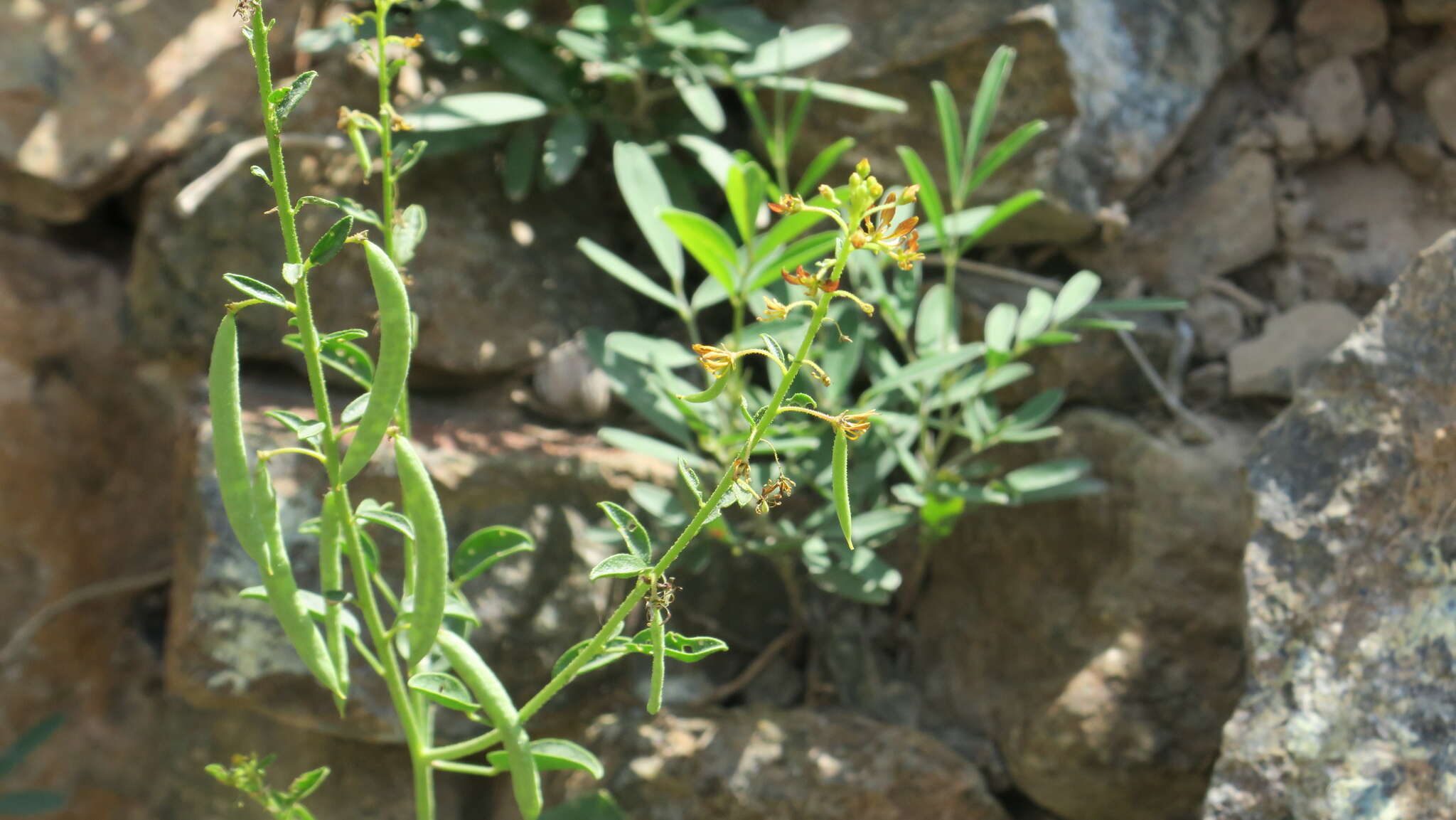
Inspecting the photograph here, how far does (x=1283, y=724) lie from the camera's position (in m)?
1.09

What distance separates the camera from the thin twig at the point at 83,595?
1.71m

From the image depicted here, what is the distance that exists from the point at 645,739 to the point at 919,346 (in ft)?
1.80

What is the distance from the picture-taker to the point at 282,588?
0.81 m

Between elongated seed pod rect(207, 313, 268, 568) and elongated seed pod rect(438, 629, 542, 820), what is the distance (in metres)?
0.15

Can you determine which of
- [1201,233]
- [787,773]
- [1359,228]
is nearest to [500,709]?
[787,773]

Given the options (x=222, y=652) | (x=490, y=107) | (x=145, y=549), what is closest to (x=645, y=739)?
(x=222, y=652)

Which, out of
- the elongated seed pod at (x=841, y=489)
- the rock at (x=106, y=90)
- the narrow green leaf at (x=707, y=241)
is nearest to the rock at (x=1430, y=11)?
the narrow green leaf at (x=707, y=241)

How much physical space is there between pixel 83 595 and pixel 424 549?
1.23 meters

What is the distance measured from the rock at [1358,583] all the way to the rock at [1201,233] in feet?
1.42

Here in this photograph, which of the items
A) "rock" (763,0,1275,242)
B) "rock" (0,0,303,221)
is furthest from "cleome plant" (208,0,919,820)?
"rock" (0,0,303,221)

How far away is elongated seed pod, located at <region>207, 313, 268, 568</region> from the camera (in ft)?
2.43

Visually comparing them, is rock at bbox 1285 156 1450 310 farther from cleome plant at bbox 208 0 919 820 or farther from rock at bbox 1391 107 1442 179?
A: cleome plant at bbox 208 0 919 820

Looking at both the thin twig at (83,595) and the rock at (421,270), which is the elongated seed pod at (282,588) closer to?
the rock at (421,270)

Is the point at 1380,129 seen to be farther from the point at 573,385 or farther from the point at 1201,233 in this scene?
the point at 573,385
